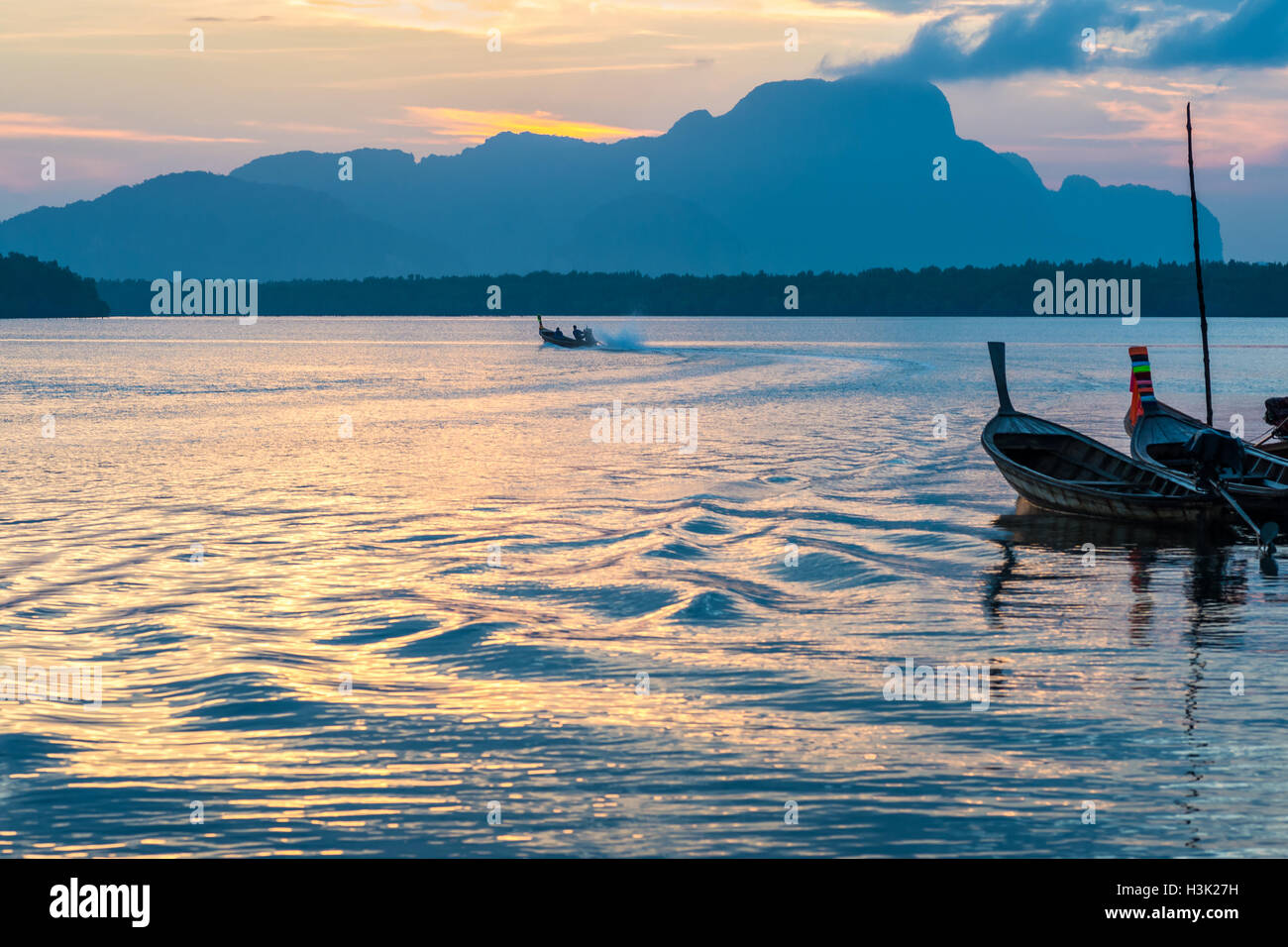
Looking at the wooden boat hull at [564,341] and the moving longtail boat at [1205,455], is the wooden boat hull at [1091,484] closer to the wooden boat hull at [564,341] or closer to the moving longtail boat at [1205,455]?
the moving longtail boat at [1205,455]

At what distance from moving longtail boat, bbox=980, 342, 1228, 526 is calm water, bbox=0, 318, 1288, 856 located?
28.0 inches

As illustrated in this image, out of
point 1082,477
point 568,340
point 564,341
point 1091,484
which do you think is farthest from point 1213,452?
point 568,340

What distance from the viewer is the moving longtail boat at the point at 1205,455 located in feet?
74.5

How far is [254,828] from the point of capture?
31.7ft

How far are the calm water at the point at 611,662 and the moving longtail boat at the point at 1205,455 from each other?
4.45 ft

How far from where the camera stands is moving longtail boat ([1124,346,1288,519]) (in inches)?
894

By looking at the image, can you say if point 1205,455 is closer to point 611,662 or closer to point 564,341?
point 611,662

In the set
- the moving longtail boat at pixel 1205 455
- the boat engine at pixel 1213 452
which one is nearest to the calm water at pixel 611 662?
the moving longtail boat at pixel 1205 455

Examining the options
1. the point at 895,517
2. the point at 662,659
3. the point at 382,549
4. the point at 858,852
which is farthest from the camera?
the point at 895,517

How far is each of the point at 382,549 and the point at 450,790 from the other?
12252 mm

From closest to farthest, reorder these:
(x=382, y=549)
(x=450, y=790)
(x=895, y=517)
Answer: (x=450, y=790) < (x=382, y=549) < (x=895, y=517)

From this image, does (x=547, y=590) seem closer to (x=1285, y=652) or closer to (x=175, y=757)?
(x=175, y=757)
